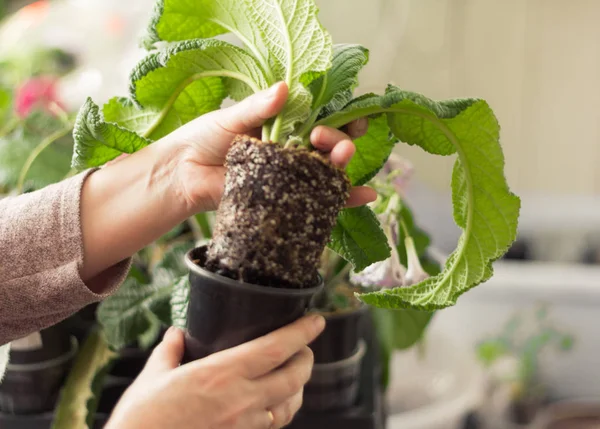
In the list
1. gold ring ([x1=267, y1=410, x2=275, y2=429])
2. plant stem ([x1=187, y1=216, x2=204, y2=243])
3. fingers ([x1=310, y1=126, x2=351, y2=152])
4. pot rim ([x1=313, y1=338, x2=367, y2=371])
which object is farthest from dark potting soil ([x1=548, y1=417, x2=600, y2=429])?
fingers ([x1=310, y1=126, x2=351, y2=152])

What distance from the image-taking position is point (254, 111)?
41 cm

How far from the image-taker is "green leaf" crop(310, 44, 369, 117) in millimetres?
451

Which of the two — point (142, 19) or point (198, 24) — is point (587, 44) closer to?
point (142, 19)

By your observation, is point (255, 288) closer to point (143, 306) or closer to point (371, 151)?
point (371, 151)

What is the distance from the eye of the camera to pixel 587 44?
1.66 metres

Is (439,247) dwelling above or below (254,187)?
below

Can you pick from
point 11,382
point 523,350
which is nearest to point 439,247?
point 523,350

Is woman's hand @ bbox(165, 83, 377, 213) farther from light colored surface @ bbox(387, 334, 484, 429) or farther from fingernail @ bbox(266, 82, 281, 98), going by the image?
light colored surface @ bbox(387, 334, 484, 429)

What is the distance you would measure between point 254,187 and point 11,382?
514mm

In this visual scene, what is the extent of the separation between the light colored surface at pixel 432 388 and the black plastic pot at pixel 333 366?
1.09ft

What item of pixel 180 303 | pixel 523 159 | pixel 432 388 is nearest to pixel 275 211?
pixel 180 303

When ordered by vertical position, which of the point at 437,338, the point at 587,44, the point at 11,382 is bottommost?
the point at 437,338

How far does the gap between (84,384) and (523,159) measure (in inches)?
60.4

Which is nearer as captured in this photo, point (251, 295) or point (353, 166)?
point (251, 295)
